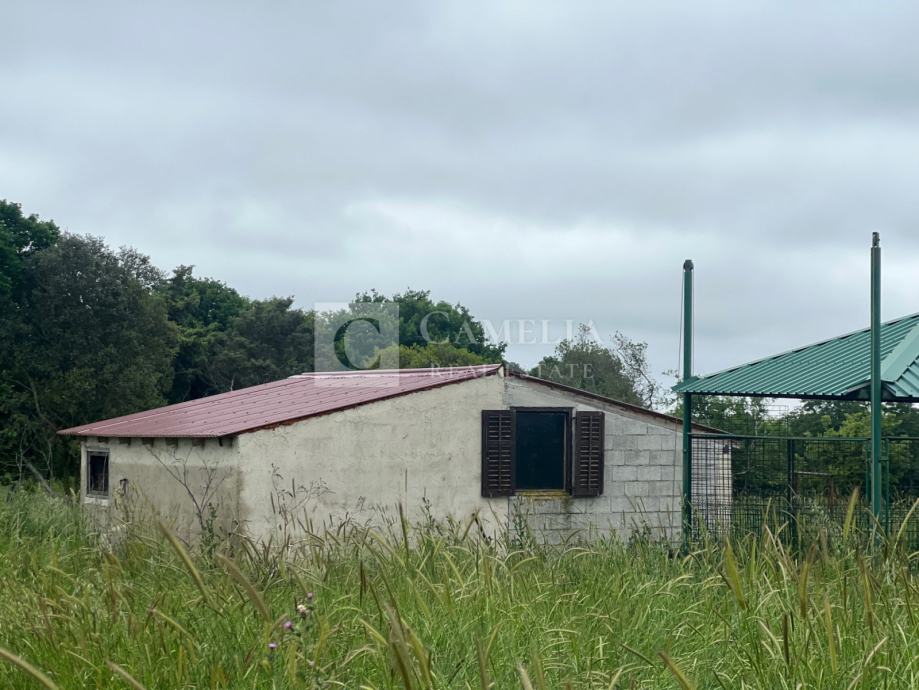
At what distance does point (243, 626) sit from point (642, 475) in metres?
13.4

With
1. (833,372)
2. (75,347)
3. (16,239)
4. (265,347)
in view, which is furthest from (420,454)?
(265,347)

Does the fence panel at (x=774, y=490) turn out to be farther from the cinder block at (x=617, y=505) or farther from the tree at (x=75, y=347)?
the tree at (x=75, y=347)

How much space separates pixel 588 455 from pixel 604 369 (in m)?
20.1

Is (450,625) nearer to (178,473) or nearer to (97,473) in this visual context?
(178,473)

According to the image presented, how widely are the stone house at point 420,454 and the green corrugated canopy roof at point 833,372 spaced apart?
243 centimetres

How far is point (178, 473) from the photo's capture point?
49.8 ft

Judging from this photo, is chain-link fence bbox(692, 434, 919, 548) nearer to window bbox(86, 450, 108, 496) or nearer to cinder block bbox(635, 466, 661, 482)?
cinder block bbox(635, 466, 661, 482)

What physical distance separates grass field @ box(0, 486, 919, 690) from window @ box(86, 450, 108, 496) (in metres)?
13.7

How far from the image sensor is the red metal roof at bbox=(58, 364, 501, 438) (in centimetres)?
1492

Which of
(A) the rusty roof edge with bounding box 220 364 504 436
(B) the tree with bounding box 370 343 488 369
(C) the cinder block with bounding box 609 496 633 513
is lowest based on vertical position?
(C) the cinder block with bounding box 609 496 633 513

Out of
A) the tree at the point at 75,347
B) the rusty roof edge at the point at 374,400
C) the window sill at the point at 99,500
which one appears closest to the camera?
the rusty roof edge at the point at 374,400

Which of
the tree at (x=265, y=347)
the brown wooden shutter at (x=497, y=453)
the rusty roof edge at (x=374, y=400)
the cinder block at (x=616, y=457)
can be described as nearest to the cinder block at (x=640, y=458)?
the cinder block at (x=616, y=457)

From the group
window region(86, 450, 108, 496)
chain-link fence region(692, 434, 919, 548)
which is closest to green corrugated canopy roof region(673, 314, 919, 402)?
chain-link fence region(692, 434, 919, 548)

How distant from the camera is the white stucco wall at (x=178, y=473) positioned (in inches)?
552
